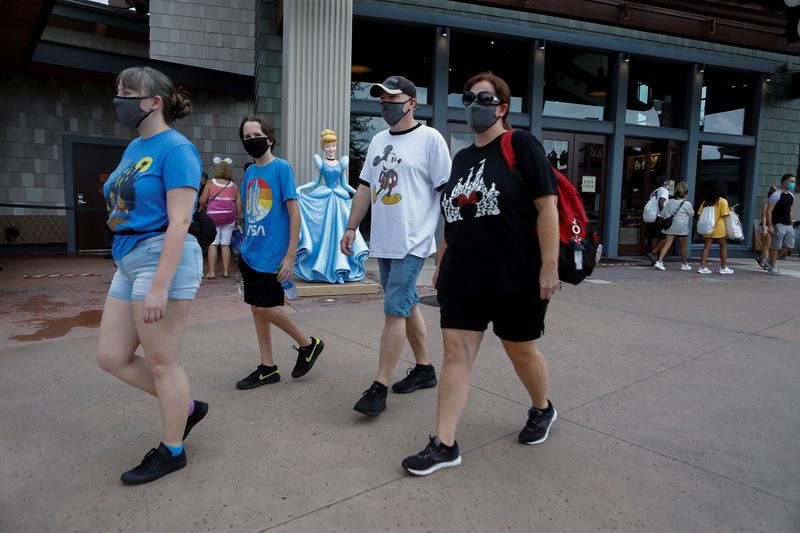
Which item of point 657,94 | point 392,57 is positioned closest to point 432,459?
point 392,57

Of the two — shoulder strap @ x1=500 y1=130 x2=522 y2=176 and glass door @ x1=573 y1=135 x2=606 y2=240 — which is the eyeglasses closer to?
shoulder strap @ x1=500 y1=130 x2=522 y2=176

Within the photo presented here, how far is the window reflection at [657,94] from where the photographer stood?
499 inches

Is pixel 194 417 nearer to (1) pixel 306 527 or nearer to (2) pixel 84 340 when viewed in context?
(1) pixel 306 527

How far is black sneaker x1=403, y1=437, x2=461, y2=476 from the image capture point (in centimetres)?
252

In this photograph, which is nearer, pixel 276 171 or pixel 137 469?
pixel 137 469

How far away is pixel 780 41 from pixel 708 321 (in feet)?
30.6

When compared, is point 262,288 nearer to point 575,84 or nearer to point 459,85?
point 459,85

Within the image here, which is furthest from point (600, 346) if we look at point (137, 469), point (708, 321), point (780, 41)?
point (780, 41)

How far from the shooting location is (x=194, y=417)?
2.78m

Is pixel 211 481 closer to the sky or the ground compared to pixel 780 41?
closer to the ground

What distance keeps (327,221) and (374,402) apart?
4.26 metres

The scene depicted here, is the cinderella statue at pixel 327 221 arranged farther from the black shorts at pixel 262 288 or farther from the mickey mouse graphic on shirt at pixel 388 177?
the mickey mouse graphic on shirt at pixel 388 177

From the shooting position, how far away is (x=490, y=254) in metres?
2.56

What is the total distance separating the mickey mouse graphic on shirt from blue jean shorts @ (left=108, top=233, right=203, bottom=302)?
1.18m
